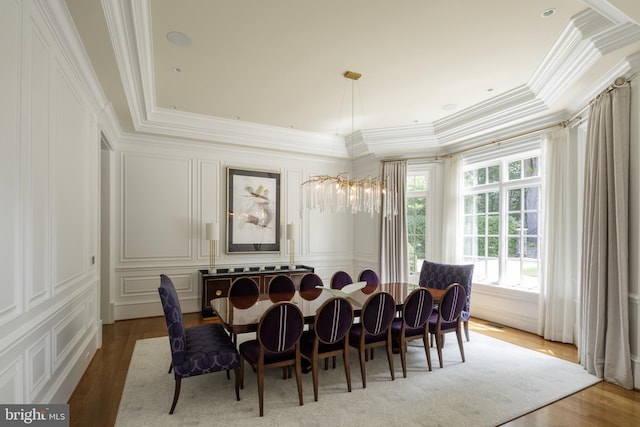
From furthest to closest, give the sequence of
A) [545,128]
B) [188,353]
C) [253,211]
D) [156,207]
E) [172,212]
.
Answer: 1. [253,211]
2. [172,212]
3. [156,207]
4. [545,128]
5. [188,353]

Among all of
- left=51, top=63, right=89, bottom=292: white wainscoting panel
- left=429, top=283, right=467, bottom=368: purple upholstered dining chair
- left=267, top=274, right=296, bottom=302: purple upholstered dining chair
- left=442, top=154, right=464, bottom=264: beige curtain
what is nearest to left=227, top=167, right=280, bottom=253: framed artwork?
left=267, top=274, right=296, bottom=302: purple upholstered dining chair

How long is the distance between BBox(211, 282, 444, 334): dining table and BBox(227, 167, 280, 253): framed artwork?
2147 millimetres

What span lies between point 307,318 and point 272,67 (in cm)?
271

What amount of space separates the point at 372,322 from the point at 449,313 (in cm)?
96

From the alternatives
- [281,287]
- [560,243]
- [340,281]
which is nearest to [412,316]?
[340,281]

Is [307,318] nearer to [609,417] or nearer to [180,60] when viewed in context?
[609,417]

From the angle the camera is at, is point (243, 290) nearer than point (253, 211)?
Yes

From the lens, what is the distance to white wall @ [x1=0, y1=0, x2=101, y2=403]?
180cm

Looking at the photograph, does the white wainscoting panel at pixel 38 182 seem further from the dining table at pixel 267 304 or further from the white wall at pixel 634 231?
the white wall at pixel 634 231

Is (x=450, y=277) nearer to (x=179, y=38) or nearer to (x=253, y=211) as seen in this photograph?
(x=253, y=211)

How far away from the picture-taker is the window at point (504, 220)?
4953 mm

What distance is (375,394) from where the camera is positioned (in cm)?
297

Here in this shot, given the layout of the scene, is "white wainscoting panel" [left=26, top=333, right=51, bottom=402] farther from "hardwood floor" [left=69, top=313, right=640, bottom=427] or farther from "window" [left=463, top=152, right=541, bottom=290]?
"window" [left=463, top=152, right=541, bottom=290]

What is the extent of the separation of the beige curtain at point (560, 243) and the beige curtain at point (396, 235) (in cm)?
222
